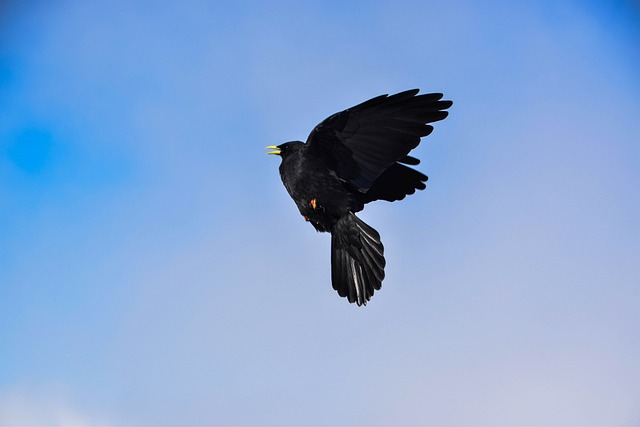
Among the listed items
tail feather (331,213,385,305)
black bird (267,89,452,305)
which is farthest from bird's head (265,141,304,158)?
tail feather (331,213,385,305)

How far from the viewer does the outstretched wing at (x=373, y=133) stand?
947 cm

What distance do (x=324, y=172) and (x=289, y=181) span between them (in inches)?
24.1

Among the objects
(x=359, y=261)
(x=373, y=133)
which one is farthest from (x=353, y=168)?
(x=359, y=261)

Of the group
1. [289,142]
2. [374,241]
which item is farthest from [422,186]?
[289,142]

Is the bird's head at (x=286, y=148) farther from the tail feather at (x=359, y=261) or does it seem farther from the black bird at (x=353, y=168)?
the tail feather at (x=359, y=261)

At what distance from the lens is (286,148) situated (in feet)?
36.5

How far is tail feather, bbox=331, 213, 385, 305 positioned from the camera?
10320 millimetres

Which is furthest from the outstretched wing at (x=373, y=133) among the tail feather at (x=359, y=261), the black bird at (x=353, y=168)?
the tail feather at (x=359, y=261)

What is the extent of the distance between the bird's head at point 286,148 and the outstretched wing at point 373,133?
752 mm

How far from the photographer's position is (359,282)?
10383mm

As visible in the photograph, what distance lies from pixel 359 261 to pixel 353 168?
149 cm

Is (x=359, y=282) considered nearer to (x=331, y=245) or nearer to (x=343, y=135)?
(x=331, y=245)

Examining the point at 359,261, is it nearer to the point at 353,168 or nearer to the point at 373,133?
the point at 353,168

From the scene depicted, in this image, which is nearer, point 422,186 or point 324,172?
point 324,172
